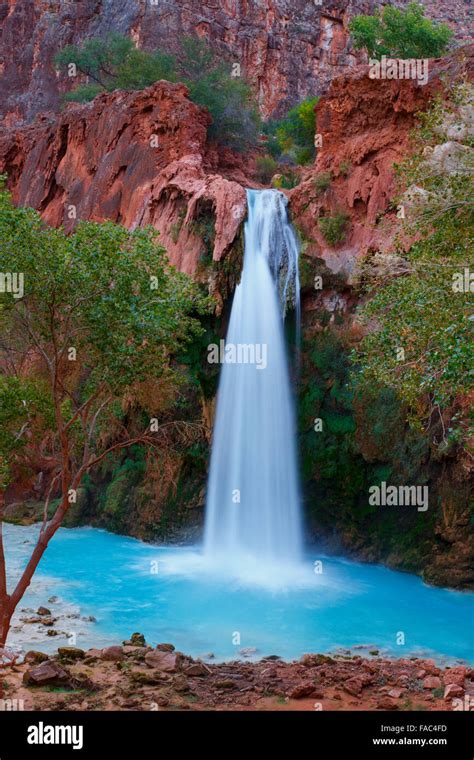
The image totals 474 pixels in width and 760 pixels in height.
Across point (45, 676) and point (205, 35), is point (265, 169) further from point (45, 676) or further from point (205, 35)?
point (45, 676)

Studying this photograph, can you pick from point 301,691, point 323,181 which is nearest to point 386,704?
point 301,691

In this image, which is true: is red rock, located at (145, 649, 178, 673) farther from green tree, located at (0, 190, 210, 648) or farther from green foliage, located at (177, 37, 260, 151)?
green foliage, located at (177, 37, 260, 151)

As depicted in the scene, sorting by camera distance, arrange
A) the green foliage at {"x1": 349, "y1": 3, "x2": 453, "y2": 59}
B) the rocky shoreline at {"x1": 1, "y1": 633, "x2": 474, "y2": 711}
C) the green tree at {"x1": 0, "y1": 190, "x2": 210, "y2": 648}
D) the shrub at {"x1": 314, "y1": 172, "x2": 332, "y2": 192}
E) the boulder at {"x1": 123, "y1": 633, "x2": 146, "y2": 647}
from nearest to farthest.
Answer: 1. the rocky shoreline at {"x1": 1, "y1": 633, "x2": 474, "y2": 711}
2. the green tree at {"x1": 0, "y1": 190, "x2": 210, "y2": 648}
3. the boulder at {"x1": 123, "y1": 633, "x2": 146, "y2": 647}
4. the shrub at {"x1": 314, "y1": 172, "x2": 332, "y2": 192}
5. the green foliage at {"x1": 349, "y1": 3, "x2": 453, "y2": 59}

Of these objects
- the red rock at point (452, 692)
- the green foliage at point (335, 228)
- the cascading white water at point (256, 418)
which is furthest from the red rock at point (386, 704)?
the green foliage at point (335, 228)

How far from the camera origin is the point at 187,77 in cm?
4359

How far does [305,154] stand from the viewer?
35469mm

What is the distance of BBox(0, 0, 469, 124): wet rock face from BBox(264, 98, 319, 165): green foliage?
14689 millimetres

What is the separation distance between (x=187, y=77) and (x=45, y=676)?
41686 mm

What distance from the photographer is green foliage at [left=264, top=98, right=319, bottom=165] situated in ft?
119

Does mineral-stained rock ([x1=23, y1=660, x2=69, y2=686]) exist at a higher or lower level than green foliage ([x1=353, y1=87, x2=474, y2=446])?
lower

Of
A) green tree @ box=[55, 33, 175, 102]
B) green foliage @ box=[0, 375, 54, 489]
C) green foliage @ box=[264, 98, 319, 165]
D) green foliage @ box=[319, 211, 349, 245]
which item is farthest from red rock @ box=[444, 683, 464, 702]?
Result: green tree @ box=[55, 33, 175, 102]

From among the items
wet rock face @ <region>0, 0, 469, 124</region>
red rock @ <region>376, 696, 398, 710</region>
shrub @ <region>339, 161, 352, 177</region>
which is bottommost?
red rock @ <region>376, 696, 398, 710</region>
